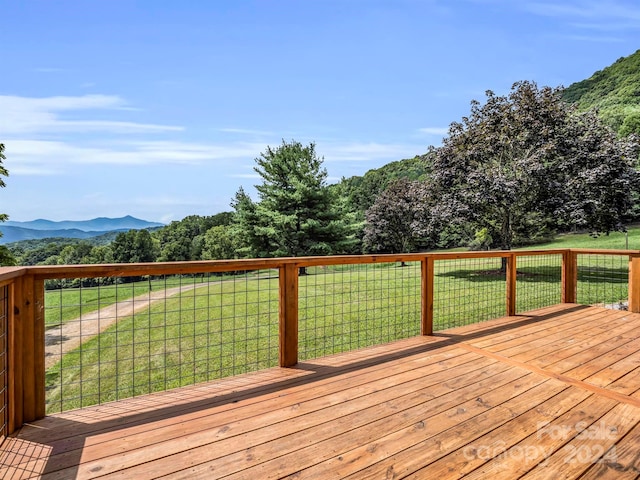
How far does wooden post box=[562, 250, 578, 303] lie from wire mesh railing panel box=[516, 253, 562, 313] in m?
0.21

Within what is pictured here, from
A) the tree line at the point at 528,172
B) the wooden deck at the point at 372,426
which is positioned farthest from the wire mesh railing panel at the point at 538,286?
the wooden deck at the point at 372,426

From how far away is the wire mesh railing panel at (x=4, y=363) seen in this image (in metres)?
1.83

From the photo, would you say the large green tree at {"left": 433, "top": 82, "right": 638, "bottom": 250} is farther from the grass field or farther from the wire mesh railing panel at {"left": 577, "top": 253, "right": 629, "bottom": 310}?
the grass field

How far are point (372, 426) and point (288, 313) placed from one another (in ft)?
4.00

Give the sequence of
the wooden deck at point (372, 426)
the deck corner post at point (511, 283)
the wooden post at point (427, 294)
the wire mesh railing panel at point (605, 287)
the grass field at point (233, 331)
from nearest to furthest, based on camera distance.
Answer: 1. the wooden deck at point (372, 426)
2. the wooden post at point (427, 294)
3. the grass field at point (233, 331)
4. the deck corner post at point (511, 283)
5. the wire mesh railing panel at point (605, 287)

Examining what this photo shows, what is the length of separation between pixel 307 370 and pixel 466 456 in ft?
4.78

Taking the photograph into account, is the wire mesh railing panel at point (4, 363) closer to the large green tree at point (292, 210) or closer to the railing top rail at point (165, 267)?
the railing top rail at point (165, 267)

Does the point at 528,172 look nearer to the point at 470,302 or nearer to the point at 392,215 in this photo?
the point at 470,302

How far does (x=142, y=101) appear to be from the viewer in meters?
14.6

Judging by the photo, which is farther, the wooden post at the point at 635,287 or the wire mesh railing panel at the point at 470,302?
the wire mesh railing panel at the point at 470,302

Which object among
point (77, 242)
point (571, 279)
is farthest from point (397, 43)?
A: point (77, 242)

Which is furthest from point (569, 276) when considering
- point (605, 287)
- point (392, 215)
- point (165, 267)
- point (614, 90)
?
point (614, 90)

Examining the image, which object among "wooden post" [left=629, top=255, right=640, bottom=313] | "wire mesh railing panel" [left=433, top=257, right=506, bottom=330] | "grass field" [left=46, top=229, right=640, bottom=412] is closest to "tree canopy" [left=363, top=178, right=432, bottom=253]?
"wire mesh railing panel" [left=433, top=257, right=506, bottom=330]

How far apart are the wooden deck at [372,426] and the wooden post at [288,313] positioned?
145mm
